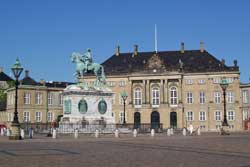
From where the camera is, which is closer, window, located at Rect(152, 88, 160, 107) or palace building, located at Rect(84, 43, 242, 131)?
palace building, located at Rect(84, 43, 242, 131)

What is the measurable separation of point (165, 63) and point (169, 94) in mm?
7078

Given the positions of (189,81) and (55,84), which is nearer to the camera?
(189,81)

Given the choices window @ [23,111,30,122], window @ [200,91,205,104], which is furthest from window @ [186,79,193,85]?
window @ [23,111,30,122]

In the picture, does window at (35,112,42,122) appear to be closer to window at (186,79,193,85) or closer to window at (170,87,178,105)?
window at (170,87,178,105)

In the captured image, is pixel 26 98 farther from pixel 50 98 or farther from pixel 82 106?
pixel 82 106

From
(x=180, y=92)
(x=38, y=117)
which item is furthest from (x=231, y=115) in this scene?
(x=38, y=117)

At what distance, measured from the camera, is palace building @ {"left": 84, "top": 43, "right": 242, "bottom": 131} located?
78688mm

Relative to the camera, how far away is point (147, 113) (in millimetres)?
80750

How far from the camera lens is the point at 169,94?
265 ft

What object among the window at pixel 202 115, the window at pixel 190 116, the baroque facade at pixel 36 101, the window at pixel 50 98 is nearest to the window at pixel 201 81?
the window at pixel 202 115

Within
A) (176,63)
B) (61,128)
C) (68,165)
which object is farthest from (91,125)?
(176,63)

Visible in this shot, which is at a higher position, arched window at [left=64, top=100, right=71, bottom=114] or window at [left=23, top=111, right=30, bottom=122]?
arched window at [left=64, top=100, right=71, bottom=114]

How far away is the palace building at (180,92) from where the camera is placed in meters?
78.7

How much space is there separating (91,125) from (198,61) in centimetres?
4652
